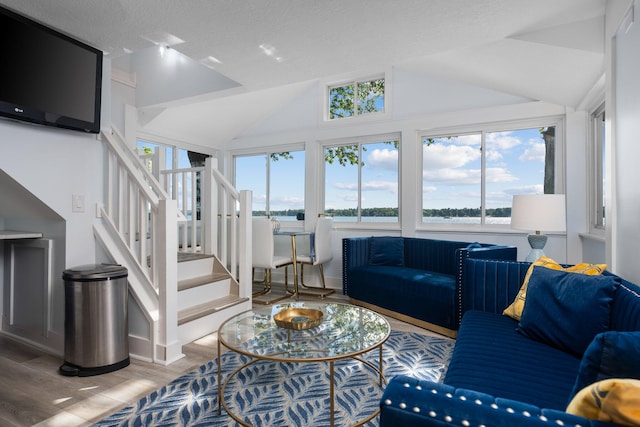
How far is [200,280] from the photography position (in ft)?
10.9

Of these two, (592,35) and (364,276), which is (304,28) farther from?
(364,276)

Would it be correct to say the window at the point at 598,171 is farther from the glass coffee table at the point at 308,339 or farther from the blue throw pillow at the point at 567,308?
the glass coffee table at the point at 308,339

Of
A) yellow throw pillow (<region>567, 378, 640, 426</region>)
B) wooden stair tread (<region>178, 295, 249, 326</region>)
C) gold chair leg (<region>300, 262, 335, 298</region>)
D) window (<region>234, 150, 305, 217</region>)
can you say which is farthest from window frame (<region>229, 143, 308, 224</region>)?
yellow throw pillow (<region>567, 378, 640, 426</region>)

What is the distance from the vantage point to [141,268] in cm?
263

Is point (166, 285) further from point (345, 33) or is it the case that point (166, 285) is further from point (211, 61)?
point (345, 33)

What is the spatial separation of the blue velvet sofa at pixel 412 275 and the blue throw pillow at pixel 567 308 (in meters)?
0.89

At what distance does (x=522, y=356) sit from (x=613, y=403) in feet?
3.29

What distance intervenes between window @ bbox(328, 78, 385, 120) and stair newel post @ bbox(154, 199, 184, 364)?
3.08 metres

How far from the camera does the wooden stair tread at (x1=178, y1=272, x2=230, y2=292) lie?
3.08 metres

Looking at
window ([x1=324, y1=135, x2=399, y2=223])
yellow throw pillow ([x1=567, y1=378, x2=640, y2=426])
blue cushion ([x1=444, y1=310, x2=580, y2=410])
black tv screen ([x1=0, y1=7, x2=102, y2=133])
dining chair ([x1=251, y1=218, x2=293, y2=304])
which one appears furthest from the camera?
window ([x1=324, y1=135, x2=399, y2=223])

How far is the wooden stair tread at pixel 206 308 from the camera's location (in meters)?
2.85

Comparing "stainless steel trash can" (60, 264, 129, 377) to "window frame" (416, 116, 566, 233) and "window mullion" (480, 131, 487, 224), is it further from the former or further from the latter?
"window mullion" (480, 131, 487, 224)

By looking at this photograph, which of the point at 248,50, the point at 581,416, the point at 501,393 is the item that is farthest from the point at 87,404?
the point at 248,50

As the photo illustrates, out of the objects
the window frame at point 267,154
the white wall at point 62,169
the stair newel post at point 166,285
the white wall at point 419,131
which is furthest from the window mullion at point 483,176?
the white wall at point 62,169
